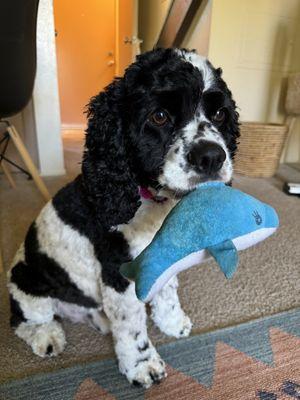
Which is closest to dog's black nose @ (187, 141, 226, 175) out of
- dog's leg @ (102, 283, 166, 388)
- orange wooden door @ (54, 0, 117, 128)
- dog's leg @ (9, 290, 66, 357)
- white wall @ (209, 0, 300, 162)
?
dog's leg @ (102, 283, 166, 388)

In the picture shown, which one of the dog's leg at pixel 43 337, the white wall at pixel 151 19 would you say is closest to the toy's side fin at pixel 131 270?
the dog's leg at pixel 43 337

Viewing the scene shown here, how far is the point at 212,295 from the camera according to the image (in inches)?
45.0

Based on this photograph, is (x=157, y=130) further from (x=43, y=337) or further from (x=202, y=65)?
(x=43, y=337)

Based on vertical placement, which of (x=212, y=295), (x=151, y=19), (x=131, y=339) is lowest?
(x=212, y=295)

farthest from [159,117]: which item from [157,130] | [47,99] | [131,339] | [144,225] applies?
[47,99]

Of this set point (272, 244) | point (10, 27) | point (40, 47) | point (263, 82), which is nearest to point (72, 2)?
point (40, 47)

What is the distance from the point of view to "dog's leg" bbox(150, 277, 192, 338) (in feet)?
3.10

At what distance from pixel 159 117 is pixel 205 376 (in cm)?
64

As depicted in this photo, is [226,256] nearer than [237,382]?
Yes

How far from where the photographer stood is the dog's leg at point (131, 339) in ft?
→ 2.57

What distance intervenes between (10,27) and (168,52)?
850 mm

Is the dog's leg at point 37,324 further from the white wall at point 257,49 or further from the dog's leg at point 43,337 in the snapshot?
the white wall at point 257,49

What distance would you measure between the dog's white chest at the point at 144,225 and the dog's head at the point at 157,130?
29 mm

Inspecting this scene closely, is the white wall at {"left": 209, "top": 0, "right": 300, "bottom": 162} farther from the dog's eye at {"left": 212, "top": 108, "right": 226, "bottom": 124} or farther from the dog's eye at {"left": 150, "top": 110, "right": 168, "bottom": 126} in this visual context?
the dog's eye at {"left": 150, "top": 110, "right": 168, "bottom": 126}
